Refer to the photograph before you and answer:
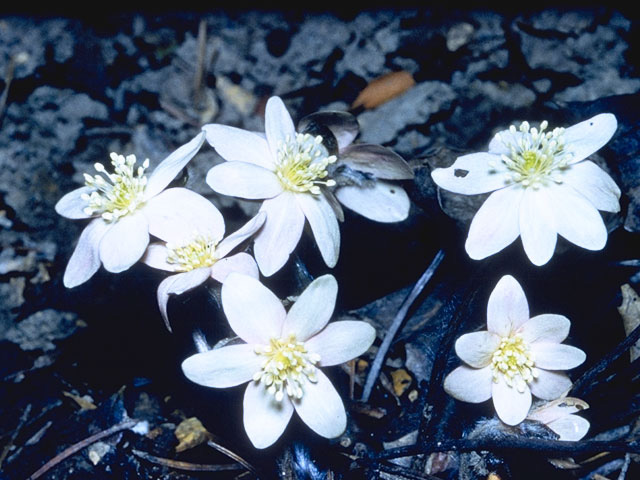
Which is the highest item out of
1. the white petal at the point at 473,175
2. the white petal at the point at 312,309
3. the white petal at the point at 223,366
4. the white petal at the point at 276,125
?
the white petal at the point at 276,125

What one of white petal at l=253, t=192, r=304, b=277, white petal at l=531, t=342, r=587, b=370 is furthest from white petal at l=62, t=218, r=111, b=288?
white petal at l=531, t=342, r=587, b=370

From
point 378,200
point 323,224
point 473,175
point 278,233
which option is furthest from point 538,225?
point 278,233

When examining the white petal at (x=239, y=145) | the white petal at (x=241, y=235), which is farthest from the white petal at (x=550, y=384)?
the white petal at (x=239, y=145)

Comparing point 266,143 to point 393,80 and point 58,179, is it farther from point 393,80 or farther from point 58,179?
point 58,179

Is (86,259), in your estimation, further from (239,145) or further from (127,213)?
(239,145)

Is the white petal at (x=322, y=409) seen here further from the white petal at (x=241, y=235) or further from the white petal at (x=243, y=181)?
the white petal at (x=243, y=181)

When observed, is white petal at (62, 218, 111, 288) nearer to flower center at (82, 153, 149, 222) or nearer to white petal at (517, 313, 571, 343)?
flower center at (82, 153, 149, 222)

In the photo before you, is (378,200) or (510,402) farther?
(378,200)
